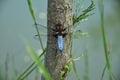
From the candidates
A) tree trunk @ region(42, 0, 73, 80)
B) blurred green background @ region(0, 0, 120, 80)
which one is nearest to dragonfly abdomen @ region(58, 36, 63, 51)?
tree trunk @ region(42, 0, 73, 80)

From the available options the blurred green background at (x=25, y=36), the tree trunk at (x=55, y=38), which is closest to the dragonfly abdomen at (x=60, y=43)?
the tree trunk at (x=55, y=38)

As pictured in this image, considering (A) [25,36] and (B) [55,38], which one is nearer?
(B) [55,38]

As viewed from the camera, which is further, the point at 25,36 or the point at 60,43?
the point at 25,36

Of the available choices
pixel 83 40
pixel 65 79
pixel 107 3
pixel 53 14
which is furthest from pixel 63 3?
pixel 107 3

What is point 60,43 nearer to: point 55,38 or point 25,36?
point 55,38

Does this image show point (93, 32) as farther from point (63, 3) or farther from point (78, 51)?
point (63, 3)

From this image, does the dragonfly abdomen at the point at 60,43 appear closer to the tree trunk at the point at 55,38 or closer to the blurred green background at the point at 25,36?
the tree trunk at the point at 55,38

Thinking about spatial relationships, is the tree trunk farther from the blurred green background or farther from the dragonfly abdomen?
the blurred green background

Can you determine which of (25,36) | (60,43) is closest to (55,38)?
(60,43)
